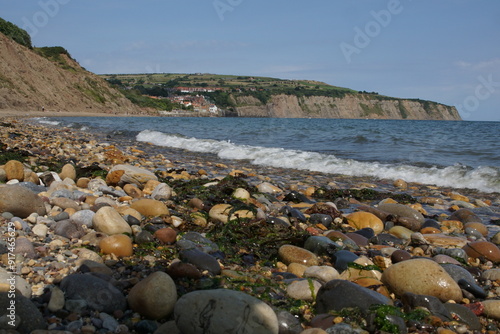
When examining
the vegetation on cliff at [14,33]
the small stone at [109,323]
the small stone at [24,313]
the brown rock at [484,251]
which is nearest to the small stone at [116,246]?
the small stone at [109,323]

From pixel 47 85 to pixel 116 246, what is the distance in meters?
62.1

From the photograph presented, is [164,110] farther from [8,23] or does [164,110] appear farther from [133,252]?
[133,252]

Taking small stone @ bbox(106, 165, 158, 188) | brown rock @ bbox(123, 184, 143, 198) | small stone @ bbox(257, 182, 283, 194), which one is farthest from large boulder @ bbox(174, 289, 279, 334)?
small stone @ bbox(257, 182, 283, 194)

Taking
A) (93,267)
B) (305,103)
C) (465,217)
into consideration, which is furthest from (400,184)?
(305,103)

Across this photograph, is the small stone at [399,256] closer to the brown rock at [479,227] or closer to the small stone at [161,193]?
the brown rock at [479,227]

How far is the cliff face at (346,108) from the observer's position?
124 m

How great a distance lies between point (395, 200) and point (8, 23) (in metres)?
73.7

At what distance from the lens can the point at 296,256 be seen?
3.62 meters

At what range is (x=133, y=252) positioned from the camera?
338 centimetres

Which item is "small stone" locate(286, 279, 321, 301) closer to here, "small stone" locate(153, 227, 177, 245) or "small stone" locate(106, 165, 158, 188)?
"small stone" locate(153, 227, 177, 245)

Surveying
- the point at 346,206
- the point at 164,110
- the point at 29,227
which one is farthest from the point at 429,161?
the point at 164,110

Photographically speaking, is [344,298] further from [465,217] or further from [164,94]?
[164,94]

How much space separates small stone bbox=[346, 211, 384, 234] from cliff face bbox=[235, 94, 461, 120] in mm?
117719

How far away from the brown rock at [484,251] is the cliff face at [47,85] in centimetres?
4885
